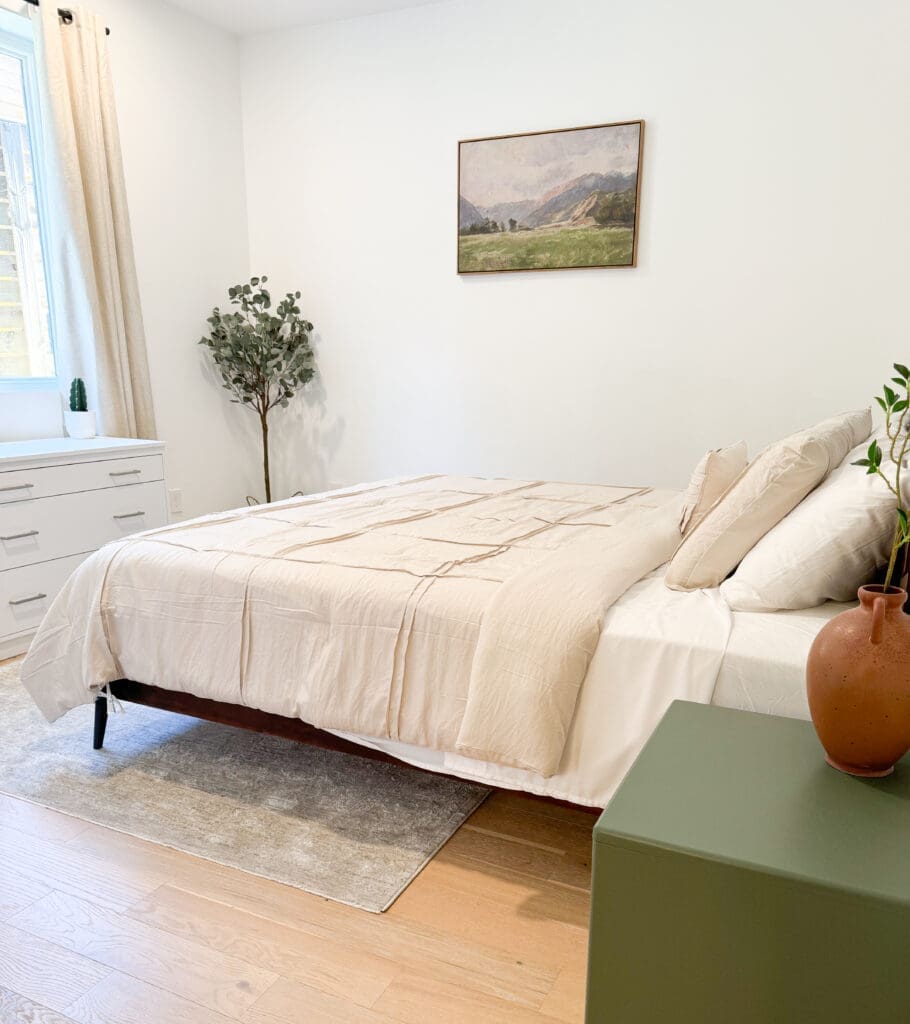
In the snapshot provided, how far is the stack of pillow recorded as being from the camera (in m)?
1.55

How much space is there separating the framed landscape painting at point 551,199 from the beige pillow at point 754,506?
2357mm

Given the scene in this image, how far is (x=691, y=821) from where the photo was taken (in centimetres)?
102

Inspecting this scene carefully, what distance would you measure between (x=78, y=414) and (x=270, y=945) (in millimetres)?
2871

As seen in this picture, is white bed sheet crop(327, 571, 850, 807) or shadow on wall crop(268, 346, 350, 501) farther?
shadow on wall crop(268, 346, 350, 501)

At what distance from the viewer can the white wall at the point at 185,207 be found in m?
4.11

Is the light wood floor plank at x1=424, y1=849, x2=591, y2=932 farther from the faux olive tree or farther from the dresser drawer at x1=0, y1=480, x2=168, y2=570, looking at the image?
the faux olive tree

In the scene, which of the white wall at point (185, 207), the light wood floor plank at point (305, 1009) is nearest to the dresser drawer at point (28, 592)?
the white wall at point (185, 207)

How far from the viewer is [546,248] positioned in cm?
409

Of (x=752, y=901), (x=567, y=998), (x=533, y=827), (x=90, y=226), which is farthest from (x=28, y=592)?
(x=752, y=901)

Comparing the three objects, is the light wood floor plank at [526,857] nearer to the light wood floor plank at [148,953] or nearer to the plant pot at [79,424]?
the light wood floor plank at [148,953]

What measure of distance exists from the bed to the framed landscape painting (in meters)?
1.94

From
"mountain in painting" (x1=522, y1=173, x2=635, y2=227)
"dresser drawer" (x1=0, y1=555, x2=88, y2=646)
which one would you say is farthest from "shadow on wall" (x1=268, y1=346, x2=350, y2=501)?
"dresser drawer" (x1=0, y1=555, x2=88, y2=646)

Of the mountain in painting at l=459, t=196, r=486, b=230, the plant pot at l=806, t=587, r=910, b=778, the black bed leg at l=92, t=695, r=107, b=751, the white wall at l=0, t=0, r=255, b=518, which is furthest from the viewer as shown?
the mountain in painting at l=459, t=196, r=486, b=230

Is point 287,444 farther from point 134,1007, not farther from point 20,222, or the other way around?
point 134,1007
